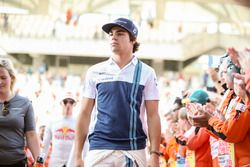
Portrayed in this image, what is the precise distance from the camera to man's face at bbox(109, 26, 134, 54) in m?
4.68

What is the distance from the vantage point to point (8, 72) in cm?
544

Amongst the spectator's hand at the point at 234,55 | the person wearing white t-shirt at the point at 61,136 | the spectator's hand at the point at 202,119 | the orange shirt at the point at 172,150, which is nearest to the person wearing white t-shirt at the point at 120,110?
the spectator's hand at the point at 202,119

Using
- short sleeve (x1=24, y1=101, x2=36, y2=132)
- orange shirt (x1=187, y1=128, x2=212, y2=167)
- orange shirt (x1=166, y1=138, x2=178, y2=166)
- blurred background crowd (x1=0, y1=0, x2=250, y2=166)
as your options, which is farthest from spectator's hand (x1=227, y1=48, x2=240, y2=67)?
blurred background crowd (x1=0, y1=0, x2=250, y2=166)

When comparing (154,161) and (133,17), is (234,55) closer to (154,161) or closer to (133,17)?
(154,161)

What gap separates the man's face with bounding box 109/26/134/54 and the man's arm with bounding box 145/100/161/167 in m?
0.41

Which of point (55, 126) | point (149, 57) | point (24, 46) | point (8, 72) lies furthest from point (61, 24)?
point (8, 72)

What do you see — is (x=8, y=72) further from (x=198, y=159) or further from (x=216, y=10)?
(x=216, y=10)

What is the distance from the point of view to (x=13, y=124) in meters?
5.29

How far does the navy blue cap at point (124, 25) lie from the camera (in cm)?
466

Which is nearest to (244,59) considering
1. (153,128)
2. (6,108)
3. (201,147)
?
(153,128)

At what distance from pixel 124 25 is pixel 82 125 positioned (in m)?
0.77

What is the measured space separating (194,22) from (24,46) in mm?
12540

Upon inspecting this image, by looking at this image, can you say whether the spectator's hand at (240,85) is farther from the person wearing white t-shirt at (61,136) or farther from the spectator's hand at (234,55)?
the person wearing white t-shirt at (61,136)

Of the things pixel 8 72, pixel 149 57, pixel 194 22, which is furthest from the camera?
pixel 194 22
